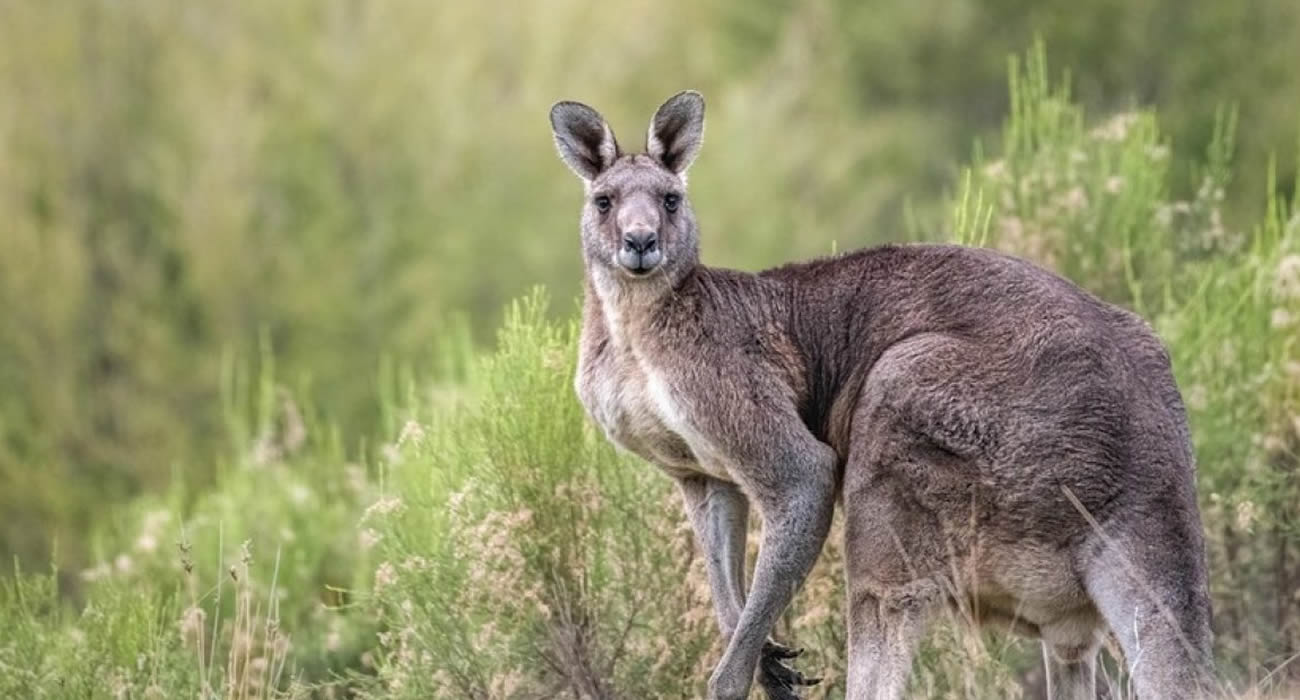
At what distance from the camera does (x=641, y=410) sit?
6734 mm

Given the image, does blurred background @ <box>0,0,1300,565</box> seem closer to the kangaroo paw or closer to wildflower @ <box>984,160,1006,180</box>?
wildflower @ <box>984,160,1006,180</box>

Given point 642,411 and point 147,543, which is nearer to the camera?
point 642,411

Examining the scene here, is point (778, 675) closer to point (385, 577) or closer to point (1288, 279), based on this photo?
point (385, 577)

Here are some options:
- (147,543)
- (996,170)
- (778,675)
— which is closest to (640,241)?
(778,675)

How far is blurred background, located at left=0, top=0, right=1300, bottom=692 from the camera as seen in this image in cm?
2069

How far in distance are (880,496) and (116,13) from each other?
56.3ft

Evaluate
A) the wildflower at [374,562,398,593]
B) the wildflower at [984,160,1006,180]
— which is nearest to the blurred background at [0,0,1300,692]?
the wildflower at [984,160,1006,180]

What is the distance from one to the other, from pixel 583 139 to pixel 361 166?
16.0 meters

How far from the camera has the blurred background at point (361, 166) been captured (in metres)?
20.7

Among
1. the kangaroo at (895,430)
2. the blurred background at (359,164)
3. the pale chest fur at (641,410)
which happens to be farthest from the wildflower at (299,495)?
the blurred background at (359,164)

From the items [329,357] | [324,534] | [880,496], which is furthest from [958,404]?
[329,357]

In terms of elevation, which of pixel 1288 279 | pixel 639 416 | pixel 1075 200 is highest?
pixel 1075 200

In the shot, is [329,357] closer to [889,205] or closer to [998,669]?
[889,205]

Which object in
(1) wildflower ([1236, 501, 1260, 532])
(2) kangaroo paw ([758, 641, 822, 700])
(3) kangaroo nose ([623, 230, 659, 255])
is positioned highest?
(3) kangaroo nose ([623, 230, 659, 255])
